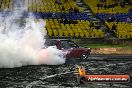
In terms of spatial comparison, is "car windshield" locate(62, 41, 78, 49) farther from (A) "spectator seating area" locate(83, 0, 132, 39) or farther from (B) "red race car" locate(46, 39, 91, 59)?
(A) "spectator seating area" locate(83, 0, 132, 39)

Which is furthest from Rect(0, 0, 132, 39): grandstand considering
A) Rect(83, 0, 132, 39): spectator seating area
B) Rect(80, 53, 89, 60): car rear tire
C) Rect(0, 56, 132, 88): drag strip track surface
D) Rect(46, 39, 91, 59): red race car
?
Rect(0, 56, 132, 88): drag strip track surface

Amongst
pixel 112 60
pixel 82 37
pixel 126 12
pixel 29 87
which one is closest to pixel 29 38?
pixel 112 60

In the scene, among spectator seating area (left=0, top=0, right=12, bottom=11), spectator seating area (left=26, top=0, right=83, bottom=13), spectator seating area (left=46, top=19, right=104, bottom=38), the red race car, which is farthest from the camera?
spectator seating area (left=26, top=0, right=83, bottom=13)

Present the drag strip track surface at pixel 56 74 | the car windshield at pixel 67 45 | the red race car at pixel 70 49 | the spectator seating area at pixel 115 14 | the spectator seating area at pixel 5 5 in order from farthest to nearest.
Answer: the spectator seating area at pixel 5 5
the spectator seating area at pixel 115 14
the car windshield at pixel 67 45
the red race car at pixel 70 49
the drag strip track surface at pixel 56 74

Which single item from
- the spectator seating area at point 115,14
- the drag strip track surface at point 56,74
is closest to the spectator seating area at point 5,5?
the spectator seating area at point 115,14

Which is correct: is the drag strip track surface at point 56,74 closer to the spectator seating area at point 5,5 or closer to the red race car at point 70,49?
the red race car at point 70,49

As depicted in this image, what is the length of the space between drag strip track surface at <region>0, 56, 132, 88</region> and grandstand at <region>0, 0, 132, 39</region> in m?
11.7

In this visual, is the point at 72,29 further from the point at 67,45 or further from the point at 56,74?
the point at 56,74

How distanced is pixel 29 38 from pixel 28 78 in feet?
23.0

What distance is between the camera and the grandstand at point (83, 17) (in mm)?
39500

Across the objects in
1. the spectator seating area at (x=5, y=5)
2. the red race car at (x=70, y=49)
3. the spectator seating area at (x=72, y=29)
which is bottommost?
the spectator seating area at (x=72, y=29)

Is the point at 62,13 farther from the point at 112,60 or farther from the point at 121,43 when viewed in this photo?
the point at 112,60

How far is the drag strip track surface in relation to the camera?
1781 cm

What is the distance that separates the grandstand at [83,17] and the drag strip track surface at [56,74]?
11667mm
